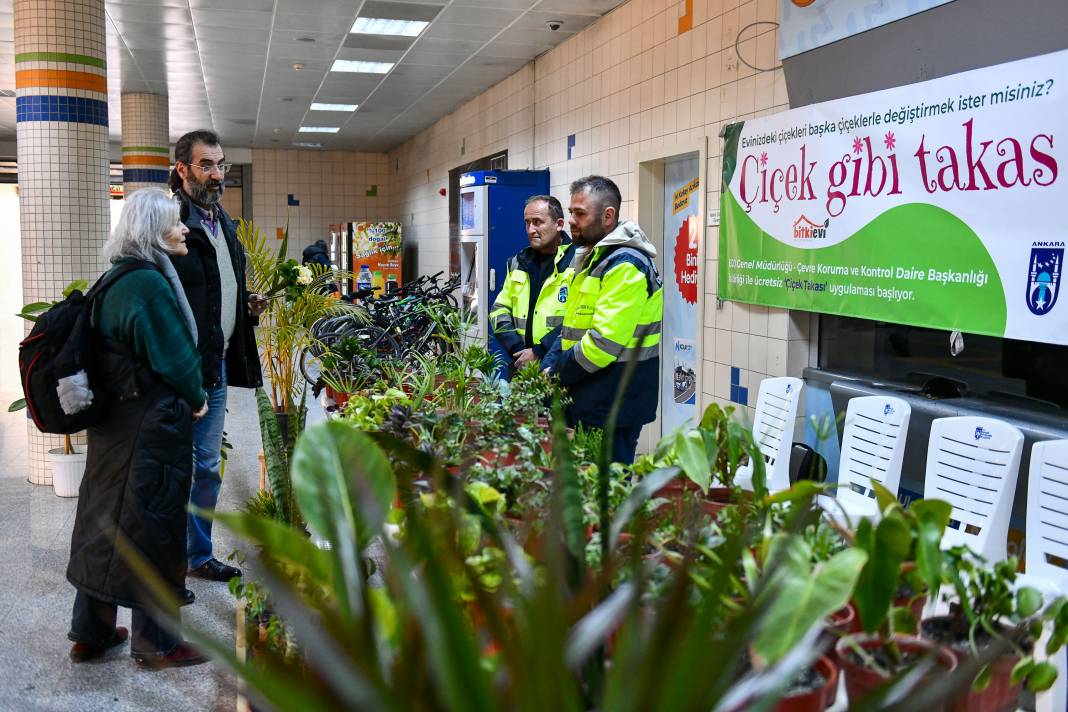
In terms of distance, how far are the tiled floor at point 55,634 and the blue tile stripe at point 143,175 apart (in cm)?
728

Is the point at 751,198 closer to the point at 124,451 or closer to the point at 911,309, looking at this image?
the point at 911,309

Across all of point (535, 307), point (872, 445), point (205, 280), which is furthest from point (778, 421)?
point (205, 280)

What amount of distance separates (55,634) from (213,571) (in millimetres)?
619

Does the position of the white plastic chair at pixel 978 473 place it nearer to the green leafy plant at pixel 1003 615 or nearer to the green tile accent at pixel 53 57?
the green leafy plant at pixel 1003 615

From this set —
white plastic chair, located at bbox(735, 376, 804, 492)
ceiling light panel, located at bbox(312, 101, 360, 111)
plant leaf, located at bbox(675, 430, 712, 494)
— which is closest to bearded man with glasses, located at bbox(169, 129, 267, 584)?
white plastic chair, located at bbox(735, 376, 804, 492)

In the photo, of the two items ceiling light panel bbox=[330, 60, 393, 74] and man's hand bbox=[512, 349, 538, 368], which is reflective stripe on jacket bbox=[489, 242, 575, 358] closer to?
man's hand bbox=[512, 349, 538, 368]

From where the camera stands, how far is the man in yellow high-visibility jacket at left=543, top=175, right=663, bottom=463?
347 cm

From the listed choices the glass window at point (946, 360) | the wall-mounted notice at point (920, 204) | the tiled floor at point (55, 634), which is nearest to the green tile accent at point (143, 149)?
the tiled floor at point (55, 634)

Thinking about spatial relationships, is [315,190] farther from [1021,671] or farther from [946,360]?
[1021,671]

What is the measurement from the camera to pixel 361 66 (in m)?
8.88

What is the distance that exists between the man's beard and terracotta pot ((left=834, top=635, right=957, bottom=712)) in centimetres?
312

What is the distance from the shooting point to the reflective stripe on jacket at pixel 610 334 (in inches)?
136

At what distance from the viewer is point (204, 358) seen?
11.6 ft

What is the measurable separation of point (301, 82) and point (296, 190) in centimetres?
782
